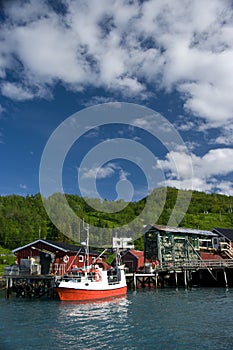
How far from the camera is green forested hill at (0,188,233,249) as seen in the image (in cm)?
11596

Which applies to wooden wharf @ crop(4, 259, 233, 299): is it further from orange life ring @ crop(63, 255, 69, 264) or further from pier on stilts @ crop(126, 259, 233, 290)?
orange life ring @ crop(63, 255, 69, 264)

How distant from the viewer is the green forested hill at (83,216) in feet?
380

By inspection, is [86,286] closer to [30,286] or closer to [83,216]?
[30,286]

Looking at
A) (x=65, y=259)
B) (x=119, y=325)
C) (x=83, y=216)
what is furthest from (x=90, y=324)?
(x=83, y=216)

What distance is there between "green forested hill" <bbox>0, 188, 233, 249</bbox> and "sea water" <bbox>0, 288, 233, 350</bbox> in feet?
258

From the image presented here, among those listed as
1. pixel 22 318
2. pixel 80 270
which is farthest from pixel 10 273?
pixel 22 318

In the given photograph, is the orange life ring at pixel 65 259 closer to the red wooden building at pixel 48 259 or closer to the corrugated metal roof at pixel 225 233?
the red wooden building at pixel 48 259

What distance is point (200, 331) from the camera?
1997 centimetres

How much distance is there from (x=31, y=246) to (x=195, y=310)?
88.7ft

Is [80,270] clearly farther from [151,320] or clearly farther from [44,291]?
[151,320]

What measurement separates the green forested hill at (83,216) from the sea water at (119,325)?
7855 cm

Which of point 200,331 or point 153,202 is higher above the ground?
point 153,202

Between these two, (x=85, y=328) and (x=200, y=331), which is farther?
(x=85, y=328)

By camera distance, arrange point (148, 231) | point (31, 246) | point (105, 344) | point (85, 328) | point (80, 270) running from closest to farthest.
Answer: point (105, 344), point (85, 328), point (80, 270), point (31, 246), point (148, 231)
